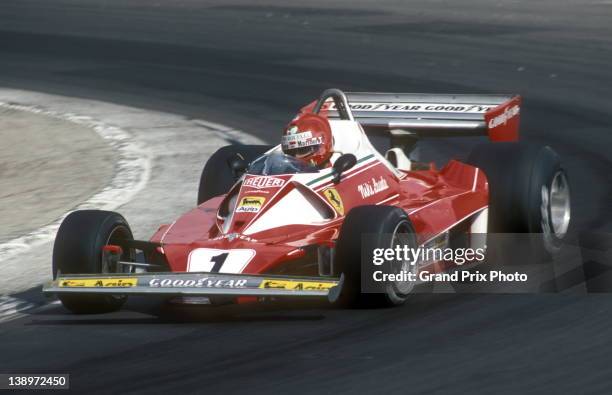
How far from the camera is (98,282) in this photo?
9500 millimetres

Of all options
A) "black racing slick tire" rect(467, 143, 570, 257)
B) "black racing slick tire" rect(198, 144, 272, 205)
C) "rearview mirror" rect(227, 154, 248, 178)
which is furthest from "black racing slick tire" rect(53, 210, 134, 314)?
"black racing slick tire" rect(467, 143, 570, 257)

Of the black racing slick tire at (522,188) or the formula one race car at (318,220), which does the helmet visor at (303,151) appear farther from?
the black racing slick tire at (522,188)

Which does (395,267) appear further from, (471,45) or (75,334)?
(471,45)

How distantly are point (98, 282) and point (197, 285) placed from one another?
69 cm

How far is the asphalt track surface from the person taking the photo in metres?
8.38

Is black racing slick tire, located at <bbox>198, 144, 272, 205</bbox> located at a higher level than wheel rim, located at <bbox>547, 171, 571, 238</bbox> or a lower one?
higher

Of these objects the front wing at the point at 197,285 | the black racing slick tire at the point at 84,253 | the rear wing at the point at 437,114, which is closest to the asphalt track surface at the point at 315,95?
the black racing slick tire at the point at 84,253

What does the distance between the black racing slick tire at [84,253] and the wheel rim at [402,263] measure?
1891 mm

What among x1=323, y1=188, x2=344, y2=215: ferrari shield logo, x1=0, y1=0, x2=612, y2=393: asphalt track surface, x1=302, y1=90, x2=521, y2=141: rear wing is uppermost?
x1=302, y1=90, x2=521, y2=141: rear wing

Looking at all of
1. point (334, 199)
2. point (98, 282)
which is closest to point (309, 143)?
point (334, 199)

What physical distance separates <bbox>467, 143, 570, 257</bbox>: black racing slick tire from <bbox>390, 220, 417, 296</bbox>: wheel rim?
1.48 meters

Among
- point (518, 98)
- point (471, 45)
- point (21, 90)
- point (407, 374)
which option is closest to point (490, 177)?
point (518, 98)

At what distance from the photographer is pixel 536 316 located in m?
9.52

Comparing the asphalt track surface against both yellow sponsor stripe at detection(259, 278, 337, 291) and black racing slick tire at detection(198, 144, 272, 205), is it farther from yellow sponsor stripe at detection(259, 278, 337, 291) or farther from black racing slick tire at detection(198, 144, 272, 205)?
black racing slick tire at detection(198, 144, 272, 205)
